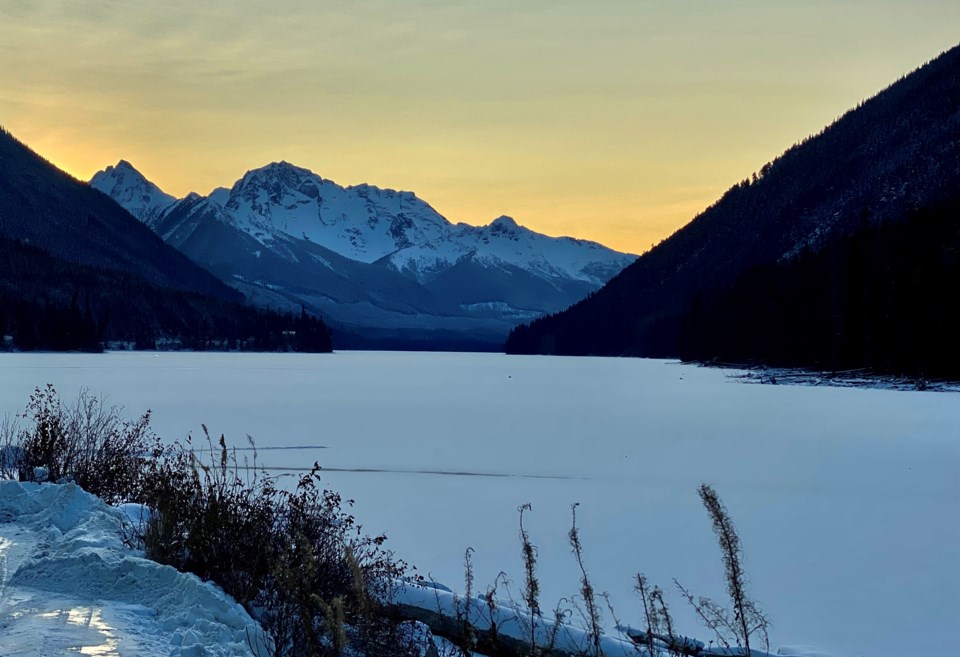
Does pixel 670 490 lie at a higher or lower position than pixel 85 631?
lower

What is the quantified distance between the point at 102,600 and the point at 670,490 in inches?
547

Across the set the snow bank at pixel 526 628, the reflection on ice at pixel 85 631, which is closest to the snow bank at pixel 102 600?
the reflection on ice at pixel 85 631

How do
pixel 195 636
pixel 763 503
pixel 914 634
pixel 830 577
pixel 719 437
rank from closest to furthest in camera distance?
pixel 195 636, pixel 914 634, pixel 830 577, pixel 763 503, pixel 719 437

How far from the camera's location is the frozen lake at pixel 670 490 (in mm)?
11773

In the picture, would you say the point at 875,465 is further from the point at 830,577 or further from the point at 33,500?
the point at 33,500

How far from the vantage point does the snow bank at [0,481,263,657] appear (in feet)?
25.0

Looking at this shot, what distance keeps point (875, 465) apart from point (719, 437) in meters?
8.49

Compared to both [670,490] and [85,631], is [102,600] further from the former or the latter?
[670,490]

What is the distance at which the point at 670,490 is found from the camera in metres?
20.4

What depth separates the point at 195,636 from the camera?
7672mm

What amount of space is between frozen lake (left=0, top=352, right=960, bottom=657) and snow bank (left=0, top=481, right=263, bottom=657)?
4173 millimetres

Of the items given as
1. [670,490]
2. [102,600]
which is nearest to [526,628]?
[102,600]

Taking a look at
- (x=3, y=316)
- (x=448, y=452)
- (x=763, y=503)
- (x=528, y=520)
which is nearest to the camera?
(x=528, y=520)

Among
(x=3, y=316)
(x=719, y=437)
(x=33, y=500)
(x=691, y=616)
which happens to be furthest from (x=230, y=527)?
(x=3, y=316)
